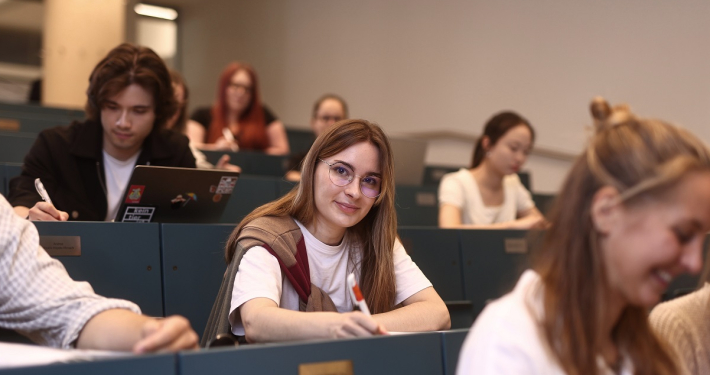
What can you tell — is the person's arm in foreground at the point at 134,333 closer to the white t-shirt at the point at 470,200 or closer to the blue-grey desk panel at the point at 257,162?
the white t-shirt at the point at 470,200

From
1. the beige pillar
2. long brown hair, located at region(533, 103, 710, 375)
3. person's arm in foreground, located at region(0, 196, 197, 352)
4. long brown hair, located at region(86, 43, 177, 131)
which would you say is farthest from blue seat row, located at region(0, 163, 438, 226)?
the beige pillar

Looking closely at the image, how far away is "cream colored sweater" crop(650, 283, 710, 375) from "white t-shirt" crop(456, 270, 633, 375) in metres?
0.54

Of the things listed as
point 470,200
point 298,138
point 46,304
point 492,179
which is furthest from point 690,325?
point 298,138

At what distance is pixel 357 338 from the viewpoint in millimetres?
1339

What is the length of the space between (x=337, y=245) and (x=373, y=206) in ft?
0.49

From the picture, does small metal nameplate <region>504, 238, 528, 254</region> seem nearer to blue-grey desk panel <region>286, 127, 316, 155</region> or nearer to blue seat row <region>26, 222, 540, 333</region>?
blue seat row <region>26, 222, 540, 333</region>

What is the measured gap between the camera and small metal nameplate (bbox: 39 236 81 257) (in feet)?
6.46

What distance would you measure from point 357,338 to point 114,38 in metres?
5.94

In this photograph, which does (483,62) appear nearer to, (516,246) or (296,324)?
(516,246)

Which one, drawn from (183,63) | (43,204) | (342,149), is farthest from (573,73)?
(183,63)

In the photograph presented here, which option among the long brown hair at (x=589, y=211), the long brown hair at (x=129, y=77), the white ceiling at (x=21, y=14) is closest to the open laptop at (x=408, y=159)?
the long brown hair at (x=129, y=77)

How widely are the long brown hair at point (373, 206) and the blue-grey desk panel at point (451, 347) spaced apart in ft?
1.54

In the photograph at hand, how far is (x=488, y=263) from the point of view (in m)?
2.93

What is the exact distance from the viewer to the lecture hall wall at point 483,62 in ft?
16.2
